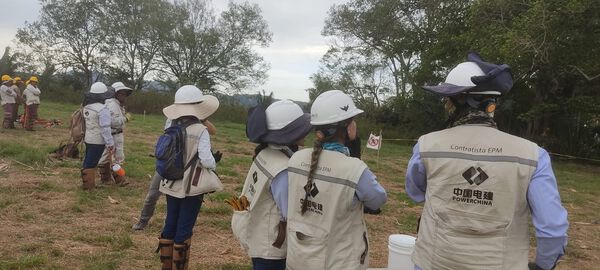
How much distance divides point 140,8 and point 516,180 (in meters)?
43.5

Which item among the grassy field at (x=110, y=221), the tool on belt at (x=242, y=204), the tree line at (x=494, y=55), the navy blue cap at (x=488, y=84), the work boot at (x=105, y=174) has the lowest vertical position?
the grassy field at (x=110, y=221)

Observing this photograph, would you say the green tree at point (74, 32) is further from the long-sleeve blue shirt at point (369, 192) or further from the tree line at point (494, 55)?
the long-sleeve blue shirt at point (369, 192)

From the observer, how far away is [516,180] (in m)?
2.18

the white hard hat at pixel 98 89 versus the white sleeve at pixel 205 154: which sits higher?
the white hard hat at pixel 98 89

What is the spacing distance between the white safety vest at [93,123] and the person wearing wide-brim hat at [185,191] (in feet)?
11.3

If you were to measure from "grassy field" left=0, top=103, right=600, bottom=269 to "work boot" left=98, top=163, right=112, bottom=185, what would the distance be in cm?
38

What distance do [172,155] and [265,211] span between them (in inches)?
55.8

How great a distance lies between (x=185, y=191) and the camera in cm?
413

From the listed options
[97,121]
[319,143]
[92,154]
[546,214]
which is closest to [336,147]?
[319,143]

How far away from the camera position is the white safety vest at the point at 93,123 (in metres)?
7.32

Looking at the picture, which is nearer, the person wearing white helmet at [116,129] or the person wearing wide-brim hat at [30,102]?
the person wearing white helmet at [116,129]

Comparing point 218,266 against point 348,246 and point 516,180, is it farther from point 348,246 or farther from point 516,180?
point 516,180

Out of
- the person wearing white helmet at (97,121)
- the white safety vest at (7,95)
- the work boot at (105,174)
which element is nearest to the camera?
the person wearing white helmet at (97,121)

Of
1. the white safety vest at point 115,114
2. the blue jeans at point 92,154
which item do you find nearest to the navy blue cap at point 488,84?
the blue jeans at point 92,154
